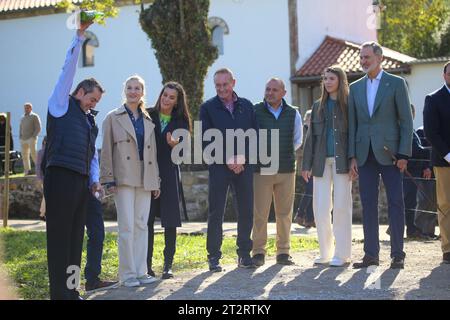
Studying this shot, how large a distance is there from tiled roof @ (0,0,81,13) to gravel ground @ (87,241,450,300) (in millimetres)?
28588

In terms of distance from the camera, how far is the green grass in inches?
350

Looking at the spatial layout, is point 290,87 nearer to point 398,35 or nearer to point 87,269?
point 398,35

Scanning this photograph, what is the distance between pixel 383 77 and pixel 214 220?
2.28 meters

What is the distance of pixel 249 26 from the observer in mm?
33156

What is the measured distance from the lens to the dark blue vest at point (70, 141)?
702cm

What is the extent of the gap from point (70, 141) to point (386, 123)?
3.54 m

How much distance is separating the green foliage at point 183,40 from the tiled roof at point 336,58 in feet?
39.9

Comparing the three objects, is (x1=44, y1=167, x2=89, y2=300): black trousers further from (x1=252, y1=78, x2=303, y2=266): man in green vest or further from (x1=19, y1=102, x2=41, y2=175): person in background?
(x1=19, y1=102, x2=41, y2=175): person in background

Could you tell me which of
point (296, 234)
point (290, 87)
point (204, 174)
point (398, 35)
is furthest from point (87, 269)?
point (398, 35)

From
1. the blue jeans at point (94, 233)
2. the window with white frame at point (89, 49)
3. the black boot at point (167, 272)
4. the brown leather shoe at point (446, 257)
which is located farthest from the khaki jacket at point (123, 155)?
the window with white frame at point (89, 49)

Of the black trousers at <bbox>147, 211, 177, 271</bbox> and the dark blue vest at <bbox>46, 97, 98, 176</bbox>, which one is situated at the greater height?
the dark blue vest at <bbox>46, 97, 98, 176</bbox>

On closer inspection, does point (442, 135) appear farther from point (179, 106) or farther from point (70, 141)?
point (70, 141)

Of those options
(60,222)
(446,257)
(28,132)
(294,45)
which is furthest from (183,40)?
(294,45)

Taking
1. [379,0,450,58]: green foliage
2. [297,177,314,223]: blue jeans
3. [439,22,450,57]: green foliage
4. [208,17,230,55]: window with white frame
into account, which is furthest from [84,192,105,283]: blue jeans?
[379,0,450,58]: green foliage
